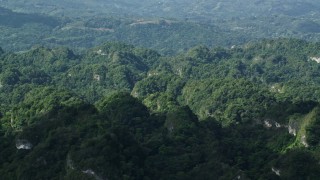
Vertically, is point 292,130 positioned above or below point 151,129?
above

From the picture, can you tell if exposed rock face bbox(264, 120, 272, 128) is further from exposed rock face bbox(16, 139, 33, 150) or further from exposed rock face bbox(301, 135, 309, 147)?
exposed rock face bbox(16, 139, 33, 150)

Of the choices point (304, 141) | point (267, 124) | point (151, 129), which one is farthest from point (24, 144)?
point (267, 124)

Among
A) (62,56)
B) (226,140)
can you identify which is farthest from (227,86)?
(62,56)

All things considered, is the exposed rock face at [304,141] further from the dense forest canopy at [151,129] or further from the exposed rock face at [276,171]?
the exposed rock face at [276,171]

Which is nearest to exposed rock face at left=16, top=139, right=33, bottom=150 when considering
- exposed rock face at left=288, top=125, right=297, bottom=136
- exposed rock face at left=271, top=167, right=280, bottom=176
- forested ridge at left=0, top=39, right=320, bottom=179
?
forested ridge at left=0, top=39, right=320, bottom=179

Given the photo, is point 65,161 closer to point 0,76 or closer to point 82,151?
point 82,151

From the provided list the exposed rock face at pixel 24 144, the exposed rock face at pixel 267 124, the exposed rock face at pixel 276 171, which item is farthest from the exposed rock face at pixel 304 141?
the exposed rock face at pixel 24 144

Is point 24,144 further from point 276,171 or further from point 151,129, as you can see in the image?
point 276,171

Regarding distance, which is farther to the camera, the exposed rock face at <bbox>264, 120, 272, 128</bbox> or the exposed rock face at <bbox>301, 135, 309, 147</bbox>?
the exposed rock face at <bbox>264, 120, 272, 128</bbox>

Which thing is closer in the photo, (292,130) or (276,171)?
(276,171)
